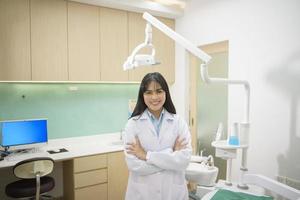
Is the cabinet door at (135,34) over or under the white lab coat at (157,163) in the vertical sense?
over

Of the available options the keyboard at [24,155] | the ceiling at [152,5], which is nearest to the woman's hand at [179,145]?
→ the keyboard at [24,155]

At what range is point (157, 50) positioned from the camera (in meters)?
3.59

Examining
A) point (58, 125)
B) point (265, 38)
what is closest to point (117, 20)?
point (58, 125)

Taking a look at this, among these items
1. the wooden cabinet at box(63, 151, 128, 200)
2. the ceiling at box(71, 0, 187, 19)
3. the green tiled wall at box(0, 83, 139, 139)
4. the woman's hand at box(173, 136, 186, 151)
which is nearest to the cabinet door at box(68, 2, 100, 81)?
the ceiling at box(71, 0, 187, 19)

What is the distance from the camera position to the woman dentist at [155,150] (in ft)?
5.44

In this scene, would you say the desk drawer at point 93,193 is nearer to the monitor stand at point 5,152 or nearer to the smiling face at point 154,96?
the monitor stand at point 5,152

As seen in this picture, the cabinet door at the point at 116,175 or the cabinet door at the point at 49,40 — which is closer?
the cabinet door at the point at 49,40

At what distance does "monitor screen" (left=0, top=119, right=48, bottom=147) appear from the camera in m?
2.66

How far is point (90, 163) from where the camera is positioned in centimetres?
279

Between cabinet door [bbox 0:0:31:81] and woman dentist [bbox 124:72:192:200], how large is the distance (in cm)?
155

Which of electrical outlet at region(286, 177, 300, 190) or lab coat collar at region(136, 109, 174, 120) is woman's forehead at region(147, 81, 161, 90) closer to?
lab coat collar at region(136, 109, 174, 120)

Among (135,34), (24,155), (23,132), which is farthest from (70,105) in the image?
(135,34)

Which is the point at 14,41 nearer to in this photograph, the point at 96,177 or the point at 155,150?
the point at 96,177

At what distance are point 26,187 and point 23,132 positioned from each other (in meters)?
0.65
